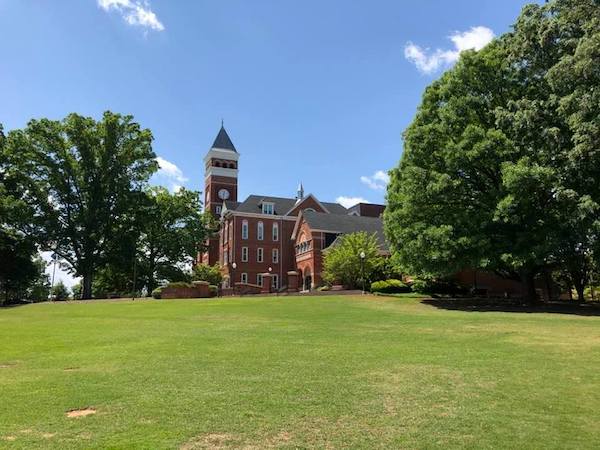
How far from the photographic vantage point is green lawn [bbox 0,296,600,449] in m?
6.48

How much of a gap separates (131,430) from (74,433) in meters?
0.65

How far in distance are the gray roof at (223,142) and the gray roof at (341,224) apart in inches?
1081

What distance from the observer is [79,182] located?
50.8 m

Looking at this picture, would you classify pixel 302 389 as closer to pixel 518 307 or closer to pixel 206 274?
pixel 518 307

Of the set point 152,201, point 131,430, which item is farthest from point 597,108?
point 152,201

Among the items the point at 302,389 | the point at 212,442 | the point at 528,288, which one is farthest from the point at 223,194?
the point at 212,442

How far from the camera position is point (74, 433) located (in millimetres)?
6473

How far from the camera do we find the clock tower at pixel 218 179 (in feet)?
268

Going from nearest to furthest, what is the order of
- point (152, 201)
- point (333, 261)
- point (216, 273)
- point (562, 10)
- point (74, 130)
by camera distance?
point (562, 10)
point (333, 261)
point (74, 130)
point (152, 201)
point (216, 273)

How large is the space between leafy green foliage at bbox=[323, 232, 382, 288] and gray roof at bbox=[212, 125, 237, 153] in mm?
43809

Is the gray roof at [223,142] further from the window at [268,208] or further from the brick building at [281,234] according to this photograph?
the window at [268,208]

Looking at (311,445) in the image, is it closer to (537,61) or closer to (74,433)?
(74,433)

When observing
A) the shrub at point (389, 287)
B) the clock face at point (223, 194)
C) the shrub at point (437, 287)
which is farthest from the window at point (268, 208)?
the shrub at point (437, 287)

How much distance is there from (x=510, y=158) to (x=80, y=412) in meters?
23.9
